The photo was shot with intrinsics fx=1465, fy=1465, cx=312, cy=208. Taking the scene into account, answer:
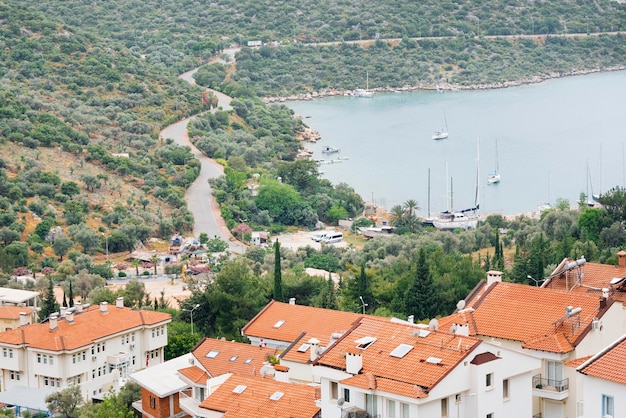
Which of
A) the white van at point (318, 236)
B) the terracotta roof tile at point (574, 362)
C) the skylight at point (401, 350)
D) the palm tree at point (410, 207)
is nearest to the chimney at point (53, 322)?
the skylight at point (401, 350)

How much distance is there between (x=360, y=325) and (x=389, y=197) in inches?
2169

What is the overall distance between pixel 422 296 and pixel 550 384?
412 inches

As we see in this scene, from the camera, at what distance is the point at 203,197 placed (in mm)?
67625

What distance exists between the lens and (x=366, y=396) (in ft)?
64.4

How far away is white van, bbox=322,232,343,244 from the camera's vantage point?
60.5 meters

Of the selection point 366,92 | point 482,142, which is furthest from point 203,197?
point 366,92

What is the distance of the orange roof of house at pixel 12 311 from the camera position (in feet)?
114

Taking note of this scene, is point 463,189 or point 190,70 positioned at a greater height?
point 190,70

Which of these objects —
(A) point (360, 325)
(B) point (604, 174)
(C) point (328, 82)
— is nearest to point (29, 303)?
(A) point (360, 325)

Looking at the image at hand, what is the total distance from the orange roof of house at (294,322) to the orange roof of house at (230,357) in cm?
92

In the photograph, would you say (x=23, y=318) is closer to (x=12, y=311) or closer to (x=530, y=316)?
(x=12, y=311)

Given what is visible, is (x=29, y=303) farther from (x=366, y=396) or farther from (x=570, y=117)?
(x=570, y=117)

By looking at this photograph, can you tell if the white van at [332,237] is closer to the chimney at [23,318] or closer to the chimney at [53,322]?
the chimney at [23,318]

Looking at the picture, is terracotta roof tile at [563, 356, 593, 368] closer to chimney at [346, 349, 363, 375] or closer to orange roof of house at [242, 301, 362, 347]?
chimney at [346, 349, 363, 375]
